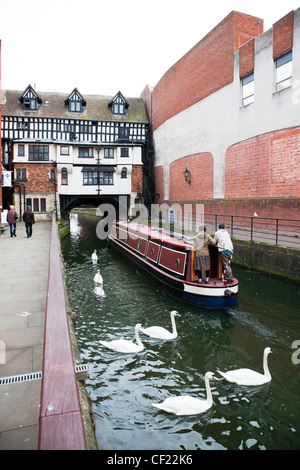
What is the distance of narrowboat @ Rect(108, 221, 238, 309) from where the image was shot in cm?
690

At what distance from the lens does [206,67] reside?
17156 mm

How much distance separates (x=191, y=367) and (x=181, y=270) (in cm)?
306

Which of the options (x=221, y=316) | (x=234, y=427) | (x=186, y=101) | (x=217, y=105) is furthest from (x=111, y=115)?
(x=234, y=427)

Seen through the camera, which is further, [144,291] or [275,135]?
[275,135]

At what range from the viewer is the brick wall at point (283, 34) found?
11.6 meters

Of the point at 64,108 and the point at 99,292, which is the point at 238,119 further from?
the point at 64,108

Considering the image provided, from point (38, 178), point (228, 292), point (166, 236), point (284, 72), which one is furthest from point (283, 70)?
point (38, 178)

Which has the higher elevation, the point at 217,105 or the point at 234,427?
the point at 217,105

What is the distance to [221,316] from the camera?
6668mm

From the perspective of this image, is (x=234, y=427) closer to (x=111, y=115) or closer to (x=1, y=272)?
(x=1, y=272)

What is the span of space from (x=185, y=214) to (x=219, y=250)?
11.8 metres

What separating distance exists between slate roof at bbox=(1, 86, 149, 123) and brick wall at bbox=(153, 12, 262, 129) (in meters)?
3.67

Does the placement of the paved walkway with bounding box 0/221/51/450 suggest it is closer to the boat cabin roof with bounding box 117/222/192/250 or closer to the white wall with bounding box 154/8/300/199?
the boat cabin roof with bounding box 117/222/192/250

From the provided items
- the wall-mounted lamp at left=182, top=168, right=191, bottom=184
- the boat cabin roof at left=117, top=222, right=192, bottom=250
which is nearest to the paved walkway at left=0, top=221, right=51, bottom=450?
the boat cabin roof at left=117, top=222, right=192, bottom=250
